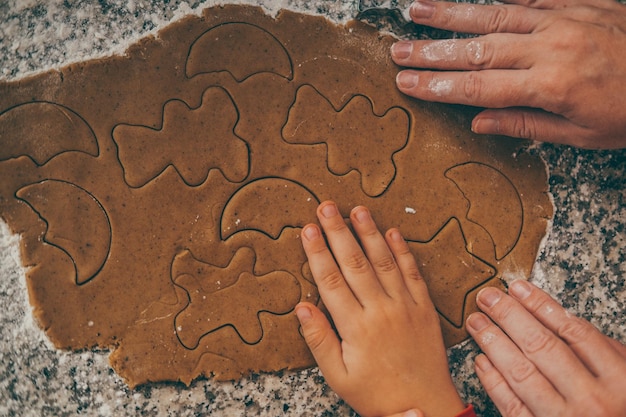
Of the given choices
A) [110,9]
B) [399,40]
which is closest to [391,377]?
[399,40]

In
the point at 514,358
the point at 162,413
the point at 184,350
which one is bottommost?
the point at 162,413

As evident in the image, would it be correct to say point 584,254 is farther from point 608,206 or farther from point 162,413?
point 162,413

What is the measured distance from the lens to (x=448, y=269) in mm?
1520

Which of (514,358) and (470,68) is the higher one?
(470,68)

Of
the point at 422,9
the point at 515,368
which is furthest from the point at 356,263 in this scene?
the point at 422,9

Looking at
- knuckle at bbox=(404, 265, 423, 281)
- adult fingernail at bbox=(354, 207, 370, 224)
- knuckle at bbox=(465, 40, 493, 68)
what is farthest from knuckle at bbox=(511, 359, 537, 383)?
knuckle at bbox=(465, 40, 493, 68)

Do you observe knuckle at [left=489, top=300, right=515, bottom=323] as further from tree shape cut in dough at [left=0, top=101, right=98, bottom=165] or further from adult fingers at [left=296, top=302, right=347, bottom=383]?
tree shape cut in dough at [left=0, top=101, right=98, bottom=165]

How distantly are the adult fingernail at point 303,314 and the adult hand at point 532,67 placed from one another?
644 mm

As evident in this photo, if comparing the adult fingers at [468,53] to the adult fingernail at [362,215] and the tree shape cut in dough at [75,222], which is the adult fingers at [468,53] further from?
the tree shape cut in dough at [75,222]

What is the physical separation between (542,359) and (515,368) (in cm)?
7

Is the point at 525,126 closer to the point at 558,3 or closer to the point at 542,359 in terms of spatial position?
the point at 558,3

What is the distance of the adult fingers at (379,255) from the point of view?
1.45 metres

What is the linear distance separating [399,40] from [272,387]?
40.3 inches

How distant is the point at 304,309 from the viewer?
1443 millimetres
